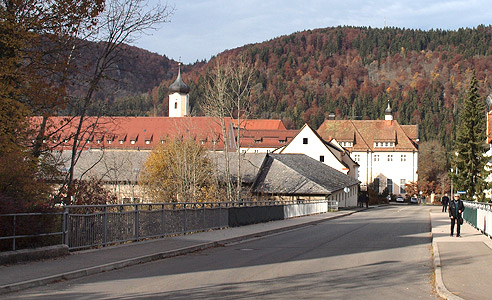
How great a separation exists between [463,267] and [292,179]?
1771 inches

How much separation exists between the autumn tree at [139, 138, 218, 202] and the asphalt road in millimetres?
24490

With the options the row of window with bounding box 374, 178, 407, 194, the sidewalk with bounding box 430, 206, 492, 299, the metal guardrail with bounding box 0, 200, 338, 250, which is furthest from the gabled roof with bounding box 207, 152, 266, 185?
the row of window with bounding box 374, 178, 407, 194

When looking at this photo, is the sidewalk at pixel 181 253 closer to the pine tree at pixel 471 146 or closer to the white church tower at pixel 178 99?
the pine tree at pixel 471 146

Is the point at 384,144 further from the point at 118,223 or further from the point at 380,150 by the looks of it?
the point at 118,223

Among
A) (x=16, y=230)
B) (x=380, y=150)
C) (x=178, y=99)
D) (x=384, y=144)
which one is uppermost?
(x=178, y=99)

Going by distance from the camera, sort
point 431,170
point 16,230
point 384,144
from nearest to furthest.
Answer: point 16,230 → point 384,144 → point 431,170

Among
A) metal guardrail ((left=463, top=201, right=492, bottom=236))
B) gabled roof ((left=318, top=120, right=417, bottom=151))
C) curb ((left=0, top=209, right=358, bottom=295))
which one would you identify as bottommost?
curb ((left=0, top=209, right=358, bottom=295))

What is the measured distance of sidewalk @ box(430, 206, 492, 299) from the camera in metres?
10.5

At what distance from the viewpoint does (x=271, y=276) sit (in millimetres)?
12617

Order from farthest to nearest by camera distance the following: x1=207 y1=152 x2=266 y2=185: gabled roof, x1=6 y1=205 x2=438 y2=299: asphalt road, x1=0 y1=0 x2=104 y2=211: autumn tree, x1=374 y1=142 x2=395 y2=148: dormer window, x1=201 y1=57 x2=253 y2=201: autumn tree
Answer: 1. x1=374 y1=142 x2=395 y2=148: dormer window
2. x1=207 y1=152 x2=266 y2=185: gabled roof
3. x1=201 y1=57 x2=253 y2=201: autumn tree
4. x1=0 y1=0 x2=104 y2=211: autumn tree
5. x1=6 y1=205 x2=438 y2=299: asphalt road

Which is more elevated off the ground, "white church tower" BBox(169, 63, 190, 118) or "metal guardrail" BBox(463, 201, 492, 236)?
"white church tower" BBox(169, 63, 190, 118)

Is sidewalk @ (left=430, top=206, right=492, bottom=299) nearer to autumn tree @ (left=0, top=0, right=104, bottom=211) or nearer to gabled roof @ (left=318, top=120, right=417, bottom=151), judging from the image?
autumn tree @ (left=0, top=0, right=104, bottom=211)

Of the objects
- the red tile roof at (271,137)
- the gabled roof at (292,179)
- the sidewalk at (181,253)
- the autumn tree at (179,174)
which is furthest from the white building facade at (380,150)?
the sidewalk at (181,253)

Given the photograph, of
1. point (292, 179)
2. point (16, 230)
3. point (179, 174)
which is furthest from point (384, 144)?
point (16, 230)
